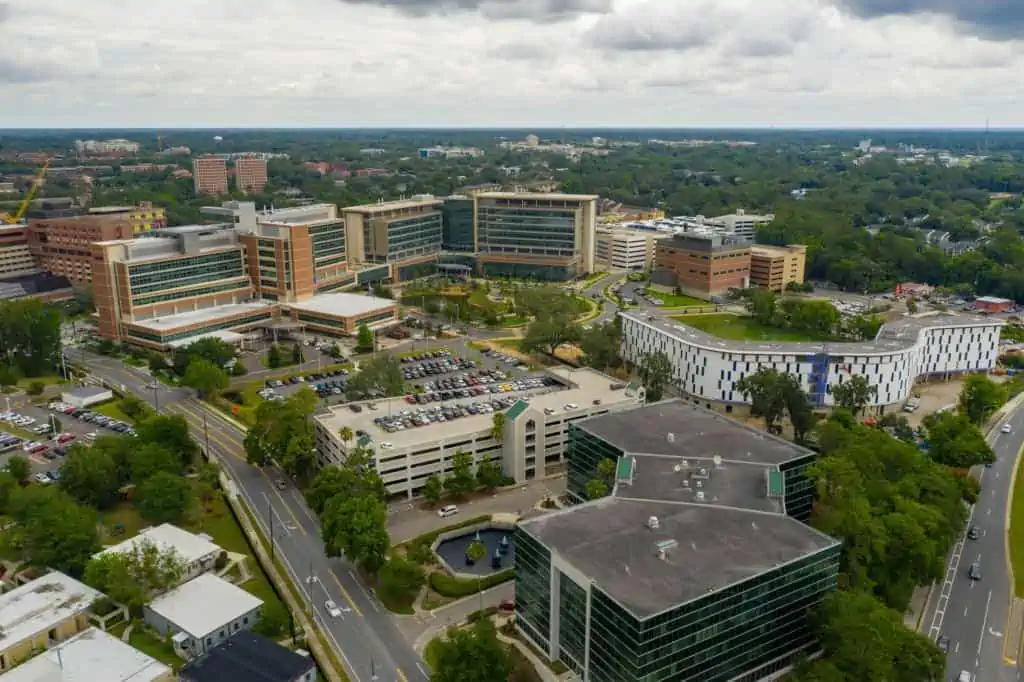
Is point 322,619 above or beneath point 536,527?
beneath

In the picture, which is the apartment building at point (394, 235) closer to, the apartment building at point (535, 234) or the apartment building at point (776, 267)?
the apartment building at point (535, 234)

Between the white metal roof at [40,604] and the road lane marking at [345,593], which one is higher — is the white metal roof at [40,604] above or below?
above

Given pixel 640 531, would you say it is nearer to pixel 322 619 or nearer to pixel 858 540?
pixel 858 540

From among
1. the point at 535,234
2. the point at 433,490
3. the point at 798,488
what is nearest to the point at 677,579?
the point at 798,488

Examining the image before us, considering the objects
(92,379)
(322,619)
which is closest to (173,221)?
(92,379)

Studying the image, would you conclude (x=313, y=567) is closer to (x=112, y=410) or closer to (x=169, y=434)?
(x=169, y=434)

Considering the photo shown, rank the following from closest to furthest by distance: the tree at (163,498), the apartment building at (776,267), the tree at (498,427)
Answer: the tree at (163,498) → the tree at (498,427) → the apartment building at (776,267)

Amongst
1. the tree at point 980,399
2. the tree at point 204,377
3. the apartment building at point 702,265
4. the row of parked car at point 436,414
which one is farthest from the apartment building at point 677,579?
the apartment building at point 702,265
